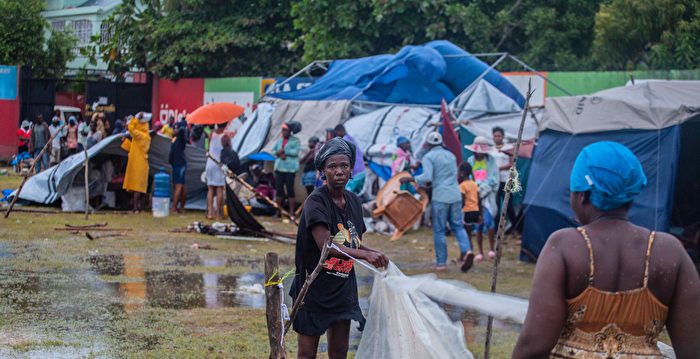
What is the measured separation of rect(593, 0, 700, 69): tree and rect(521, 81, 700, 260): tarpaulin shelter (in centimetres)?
753

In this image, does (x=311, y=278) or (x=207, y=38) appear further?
(x=207, y=38)

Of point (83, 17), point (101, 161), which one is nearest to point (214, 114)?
point (101, 161)

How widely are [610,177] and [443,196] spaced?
7193 mm

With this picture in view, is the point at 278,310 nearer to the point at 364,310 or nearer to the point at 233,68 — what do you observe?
the point at 364,310

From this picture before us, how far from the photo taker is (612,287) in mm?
2631

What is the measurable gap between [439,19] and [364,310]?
16.7 metres

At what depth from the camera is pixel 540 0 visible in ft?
75.8

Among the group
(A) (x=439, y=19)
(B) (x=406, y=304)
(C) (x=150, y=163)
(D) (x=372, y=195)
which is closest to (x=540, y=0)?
(A) (x=439, y=19)

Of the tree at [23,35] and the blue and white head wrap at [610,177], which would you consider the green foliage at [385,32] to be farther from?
the blue and white head wrap at [610,177]

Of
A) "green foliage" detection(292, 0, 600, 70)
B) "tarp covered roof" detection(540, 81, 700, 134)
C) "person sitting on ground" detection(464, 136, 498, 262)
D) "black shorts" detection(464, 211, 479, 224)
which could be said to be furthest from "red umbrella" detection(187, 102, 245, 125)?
"green foliage" detection(292, 0, 600, 70)

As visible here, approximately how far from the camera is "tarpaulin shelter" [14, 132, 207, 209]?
14320mm

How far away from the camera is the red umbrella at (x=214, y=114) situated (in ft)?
47.3

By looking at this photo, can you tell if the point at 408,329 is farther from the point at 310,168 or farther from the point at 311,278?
the point at 310,168

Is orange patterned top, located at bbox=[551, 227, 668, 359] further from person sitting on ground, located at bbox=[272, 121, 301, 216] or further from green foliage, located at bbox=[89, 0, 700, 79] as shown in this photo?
green foliage, located at bbox=[89, 0, 700, 79]
